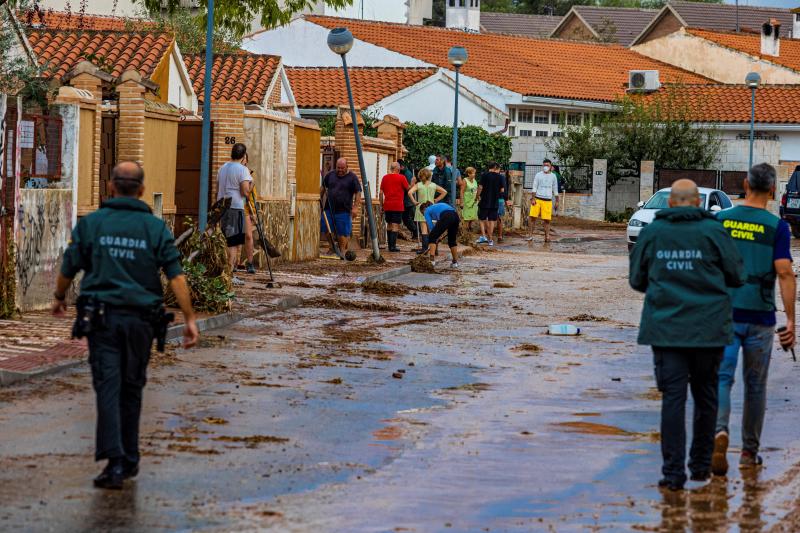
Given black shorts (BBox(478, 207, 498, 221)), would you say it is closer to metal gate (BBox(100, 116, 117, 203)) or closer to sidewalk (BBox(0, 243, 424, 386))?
sidewalk (BBox(0, 243, 424, 386))

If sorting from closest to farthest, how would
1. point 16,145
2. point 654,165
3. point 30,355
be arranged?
point 30,355 → point 16,145 → point 654,165

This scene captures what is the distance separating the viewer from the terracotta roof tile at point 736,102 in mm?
55359

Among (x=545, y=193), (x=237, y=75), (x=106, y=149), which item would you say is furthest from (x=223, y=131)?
(x=237, y=75)

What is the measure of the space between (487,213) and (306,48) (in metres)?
23.1

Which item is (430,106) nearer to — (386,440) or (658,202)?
(658,202)

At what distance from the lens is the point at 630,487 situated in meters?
8.18

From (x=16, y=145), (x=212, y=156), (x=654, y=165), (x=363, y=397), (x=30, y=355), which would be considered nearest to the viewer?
(x=363, y=397)

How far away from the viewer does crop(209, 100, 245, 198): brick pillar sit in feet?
75.0

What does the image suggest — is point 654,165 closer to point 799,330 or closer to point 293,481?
point 799,330

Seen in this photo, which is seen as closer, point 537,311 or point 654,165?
point 537,311

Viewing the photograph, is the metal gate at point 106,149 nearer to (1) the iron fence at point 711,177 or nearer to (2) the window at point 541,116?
(1) the iron fence at point 711,177

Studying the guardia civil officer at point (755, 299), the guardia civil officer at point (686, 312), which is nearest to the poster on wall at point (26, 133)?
the guardia civil officer at point (755, 299)

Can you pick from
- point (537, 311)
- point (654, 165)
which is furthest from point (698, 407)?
point (654, 165)

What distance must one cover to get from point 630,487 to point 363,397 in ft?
11.5
